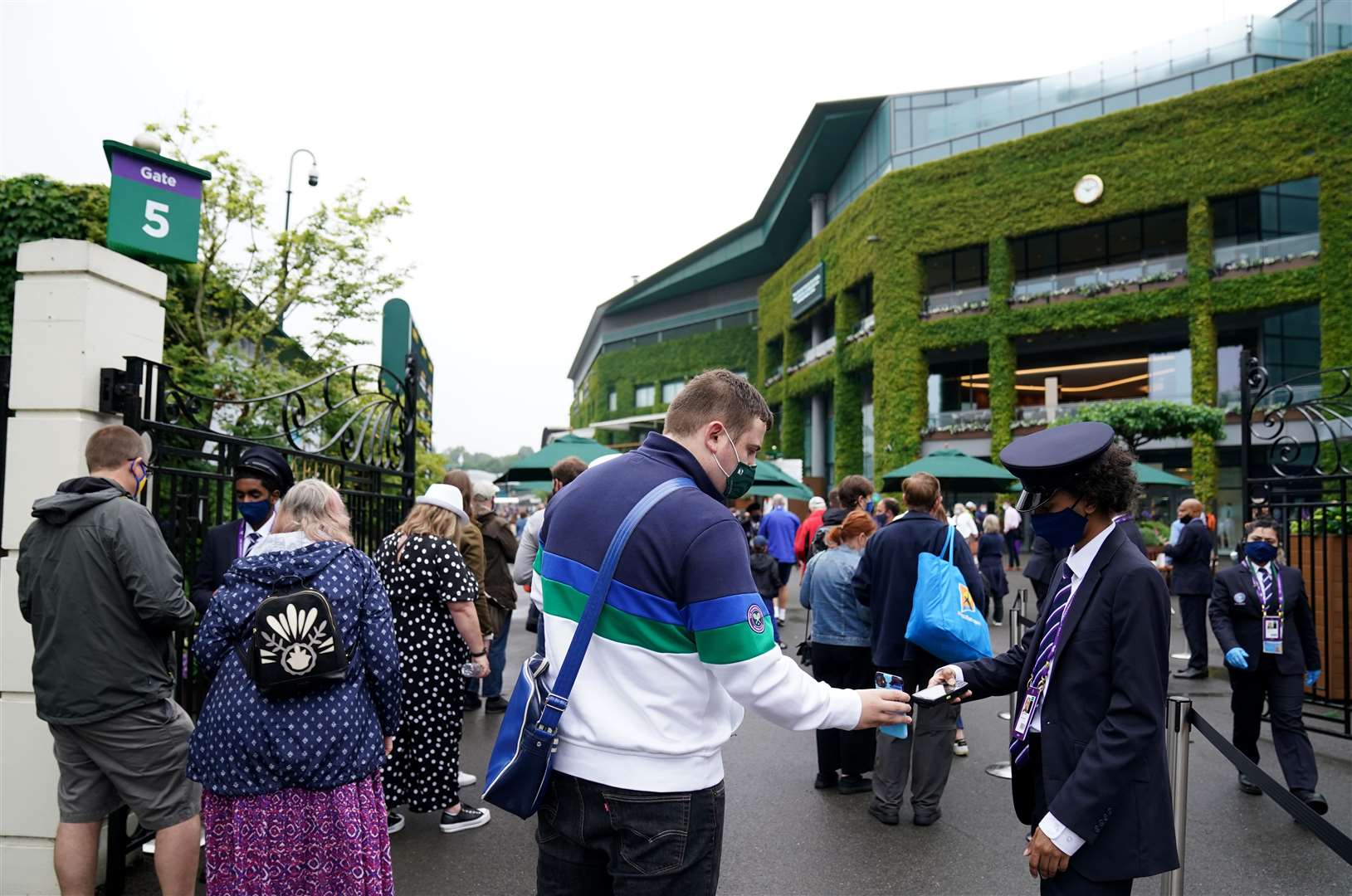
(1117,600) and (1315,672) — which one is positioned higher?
(1117,600)

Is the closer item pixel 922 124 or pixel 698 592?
pixel 698 592

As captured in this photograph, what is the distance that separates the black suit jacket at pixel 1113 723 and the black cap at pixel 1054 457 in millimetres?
245

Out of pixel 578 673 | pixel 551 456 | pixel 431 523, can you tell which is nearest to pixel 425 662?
pixel 431 523

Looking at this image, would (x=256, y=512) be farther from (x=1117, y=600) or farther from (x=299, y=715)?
(x=1117, y=600)

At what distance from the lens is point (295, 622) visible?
9.27 ft

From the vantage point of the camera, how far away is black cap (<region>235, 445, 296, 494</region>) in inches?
157

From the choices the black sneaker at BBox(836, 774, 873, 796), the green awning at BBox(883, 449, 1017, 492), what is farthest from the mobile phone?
the green awning at BBox(883, 449, 1017, 492)

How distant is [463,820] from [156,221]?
3814mm

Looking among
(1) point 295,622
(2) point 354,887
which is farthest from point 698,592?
(2) point 354,887

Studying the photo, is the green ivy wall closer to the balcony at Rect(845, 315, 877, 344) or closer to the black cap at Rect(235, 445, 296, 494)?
the balcony at Rect(845, 315, 877, 344)

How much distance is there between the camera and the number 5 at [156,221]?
15.0 ft

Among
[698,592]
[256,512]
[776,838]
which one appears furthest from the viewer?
[776,838]

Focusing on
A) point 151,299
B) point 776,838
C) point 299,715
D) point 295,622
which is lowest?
point 776,838

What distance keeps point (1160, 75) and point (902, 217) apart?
8934 mm
